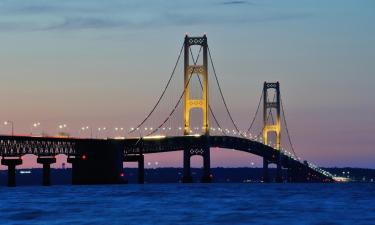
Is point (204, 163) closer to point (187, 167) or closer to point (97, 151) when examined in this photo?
point (187, 167)

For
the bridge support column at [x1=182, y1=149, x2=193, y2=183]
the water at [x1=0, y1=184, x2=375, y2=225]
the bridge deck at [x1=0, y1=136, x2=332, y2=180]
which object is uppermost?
the bridge deck at [x1=0, y1=136, x2=332, y2=180]

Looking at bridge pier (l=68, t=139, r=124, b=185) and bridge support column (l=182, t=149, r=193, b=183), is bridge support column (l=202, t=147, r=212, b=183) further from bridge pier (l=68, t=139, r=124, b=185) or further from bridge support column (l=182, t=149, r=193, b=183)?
bridge pier (l=68, t=139, r=124, b=185)

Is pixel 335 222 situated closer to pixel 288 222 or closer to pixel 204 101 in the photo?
pixel 288 222

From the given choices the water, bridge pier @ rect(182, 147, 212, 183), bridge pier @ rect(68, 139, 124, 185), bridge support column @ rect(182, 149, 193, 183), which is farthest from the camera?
bridge support column @ rect(182, 149, 193, 183)

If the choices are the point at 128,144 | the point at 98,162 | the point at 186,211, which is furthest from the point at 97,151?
the point at 186,211

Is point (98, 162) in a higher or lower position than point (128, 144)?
lower

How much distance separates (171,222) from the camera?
73562 millimetres

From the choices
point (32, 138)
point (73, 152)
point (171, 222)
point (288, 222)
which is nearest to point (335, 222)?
point (288, 222)

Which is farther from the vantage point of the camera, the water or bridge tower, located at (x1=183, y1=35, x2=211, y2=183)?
bridge tower, located at (x1=183, y1=35, x2=211, y2=183)

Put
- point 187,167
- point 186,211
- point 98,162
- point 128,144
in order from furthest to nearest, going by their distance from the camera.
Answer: point 187,167 → point 128,144 → point 98,162 → point 186,211

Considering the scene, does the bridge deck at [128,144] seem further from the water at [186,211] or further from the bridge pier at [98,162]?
the water at [186,211]

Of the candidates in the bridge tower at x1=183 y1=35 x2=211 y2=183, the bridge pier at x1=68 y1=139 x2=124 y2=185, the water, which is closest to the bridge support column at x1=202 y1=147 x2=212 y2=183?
the bridge tower at x1=183 y1=35 x2=211 y2=183

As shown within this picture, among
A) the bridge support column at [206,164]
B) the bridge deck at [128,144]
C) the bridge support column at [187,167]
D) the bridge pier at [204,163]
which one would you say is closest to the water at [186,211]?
the bridge deck at [128,144]

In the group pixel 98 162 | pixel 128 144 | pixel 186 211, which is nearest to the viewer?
pixel 186 211
